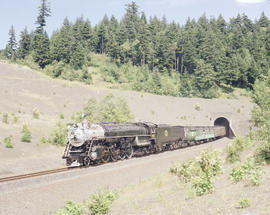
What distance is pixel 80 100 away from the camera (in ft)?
190

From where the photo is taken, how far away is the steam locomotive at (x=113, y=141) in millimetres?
23172

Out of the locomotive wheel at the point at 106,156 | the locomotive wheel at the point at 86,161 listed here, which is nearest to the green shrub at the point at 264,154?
the locomotive wheel at the point at 86,161

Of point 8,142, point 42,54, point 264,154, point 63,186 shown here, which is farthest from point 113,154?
point 42,54

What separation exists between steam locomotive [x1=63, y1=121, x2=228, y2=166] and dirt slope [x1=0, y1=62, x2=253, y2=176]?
580 centimetres

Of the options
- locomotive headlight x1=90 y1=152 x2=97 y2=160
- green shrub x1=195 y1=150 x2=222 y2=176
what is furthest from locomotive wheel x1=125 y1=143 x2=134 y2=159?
green shrub x1=195 y1=150 x2=222 y2=176

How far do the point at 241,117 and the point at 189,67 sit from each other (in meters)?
42.6

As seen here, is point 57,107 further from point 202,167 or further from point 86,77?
point 202,167

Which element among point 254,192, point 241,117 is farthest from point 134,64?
point 254,192

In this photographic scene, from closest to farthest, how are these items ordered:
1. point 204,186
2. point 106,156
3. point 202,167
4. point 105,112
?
point 204,186, point 202,167, point 106,156, point 105,112

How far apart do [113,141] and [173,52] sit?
256 feet

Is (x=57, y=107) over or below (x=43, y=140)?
over

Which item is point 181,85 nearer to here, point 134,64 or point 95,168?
point 134,64

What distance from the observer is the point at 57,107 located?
5328 centimetres

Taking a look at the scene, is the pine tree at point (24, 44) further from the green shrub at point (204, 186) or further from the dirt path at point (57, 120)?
the green shrub at point (204, 186)
